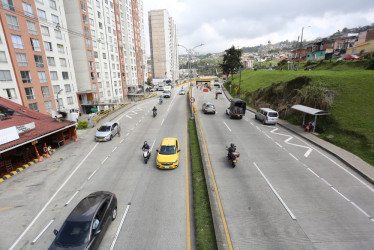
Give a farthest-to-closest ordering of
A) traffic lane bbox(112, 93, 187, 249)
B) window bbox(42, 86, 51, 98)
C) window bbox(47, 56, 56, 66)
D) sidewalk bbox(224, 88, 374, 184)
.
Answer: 1. window bbox(47, 56, 56, 66)
2. window bbox(42, 86, 51, 98)
3. sidewalk bbox(224, 88, 374, 184)
4. traffic lane bbox(112, 93, 187, 249)

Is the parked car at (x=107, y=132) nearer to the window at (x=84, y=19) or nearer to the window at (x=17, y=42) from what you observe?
the window at (x=17, y=42)

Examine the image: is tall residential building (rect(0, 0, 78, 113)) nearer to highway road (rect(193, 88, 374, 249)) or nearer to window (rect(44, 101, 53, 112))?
window (rect(44, 101, 53, 112))

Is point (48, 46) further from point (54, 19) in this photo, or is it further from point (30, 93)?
→ point (30, 93)

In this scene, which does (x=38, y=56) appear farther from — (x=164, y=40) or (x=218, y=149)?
(x=164, y=40)

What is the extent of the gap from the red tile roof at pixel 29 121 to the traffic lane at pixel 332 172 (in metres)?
22.9

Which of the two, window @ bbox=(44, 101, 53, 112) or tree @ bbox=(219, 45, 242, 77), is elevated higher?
tree @ bbox=(219, 45, 242, 77)

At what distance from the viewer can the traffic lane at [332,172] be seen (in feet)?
34.8

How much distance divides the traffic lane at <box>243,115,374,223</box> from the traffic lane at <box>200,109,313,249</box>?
4.26m

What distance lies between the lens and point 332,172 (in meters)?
13.5

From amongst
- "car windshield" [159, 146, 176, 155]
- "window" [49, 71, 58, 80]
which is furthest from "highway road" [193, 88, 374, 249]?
"window" [49, 71, 58, 80]

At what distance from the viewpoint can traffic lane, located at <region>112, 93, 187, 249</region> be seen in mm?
8368

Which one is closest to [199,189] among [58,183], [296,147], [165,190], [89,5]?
[165,190]

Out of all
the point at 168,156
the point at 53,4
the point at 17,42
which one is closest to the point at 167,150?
the point at 168,156

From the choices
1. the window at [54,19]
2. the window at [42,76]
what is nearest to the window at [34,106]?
the window at [42,76]
